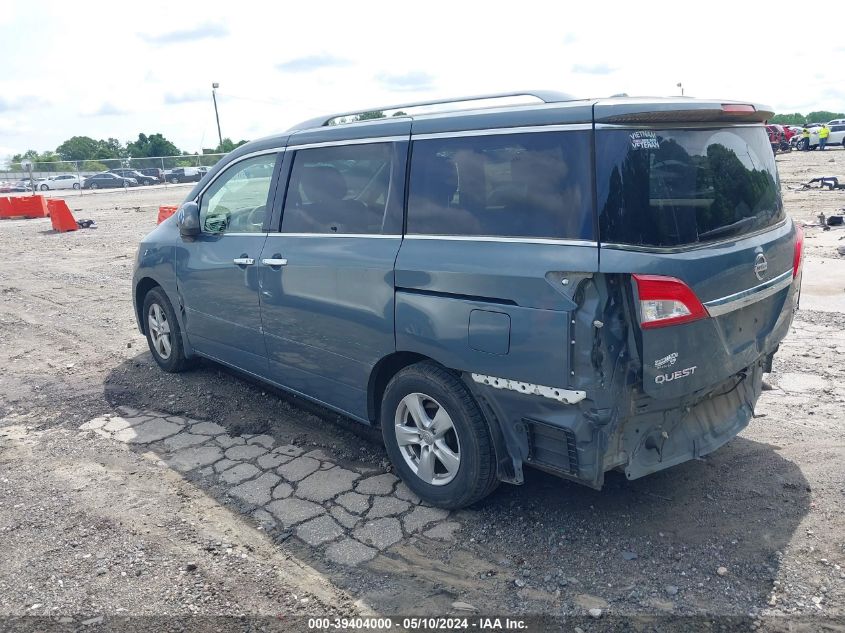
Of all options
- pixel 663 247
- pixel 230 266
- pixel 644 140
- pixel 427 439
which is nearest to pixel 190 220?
pixel 230 266

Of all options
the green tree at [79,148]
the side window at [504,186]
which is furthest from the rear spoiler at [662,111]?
the green tree at [79,148]

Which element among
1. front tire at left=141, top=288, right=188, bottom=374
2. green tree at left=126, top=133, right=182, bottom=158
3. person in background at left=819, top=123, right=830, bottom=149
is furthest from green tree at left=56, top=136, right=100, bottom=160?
front tire at left=141, top=288, right=188, bottom=374

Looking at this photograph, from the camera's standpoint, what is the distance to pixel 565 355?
3078 mm

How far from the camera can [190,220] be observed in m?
5.38

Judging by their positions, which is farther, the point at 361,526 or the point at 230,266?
the point at 230,266

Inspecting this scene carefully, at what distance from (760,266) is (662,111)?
95cm

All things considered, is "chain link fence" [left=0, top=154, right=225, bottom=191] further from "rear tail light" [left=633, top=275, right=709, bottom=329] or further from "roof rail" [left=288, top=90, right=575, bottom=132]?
"rear tail light" [left=633, top=275, right=709, bottom=329]

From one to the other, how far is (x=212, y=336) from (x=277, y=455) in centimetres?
129

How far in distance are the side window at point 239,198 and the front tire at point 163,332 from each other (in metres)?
1.00

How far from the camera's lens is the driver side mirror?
17.7 feet

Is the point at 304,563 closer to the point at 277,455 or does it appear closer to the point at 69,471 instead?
the point at 277,455

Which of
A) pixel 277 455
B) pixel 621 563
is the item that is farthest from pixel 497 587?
pixel 277 455

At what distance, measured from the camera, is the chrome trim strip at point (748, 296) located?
3.19m

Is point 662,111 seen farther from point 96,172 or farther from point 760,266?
point 96,172
